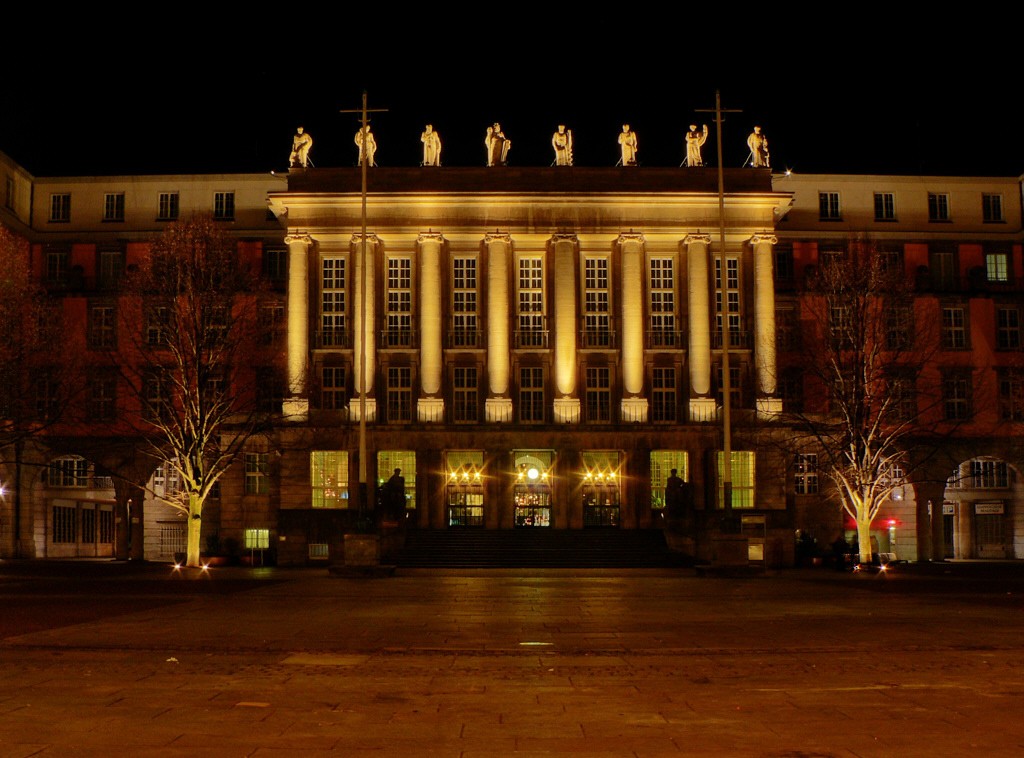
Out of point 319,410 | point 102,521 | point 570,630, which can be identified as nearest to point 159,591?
point 570,630

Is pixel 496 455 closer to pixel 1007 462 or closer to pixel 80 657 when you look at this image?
pixel 1007 462

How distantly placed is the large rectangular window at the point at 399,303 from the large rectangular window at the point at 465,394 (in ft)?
9.63

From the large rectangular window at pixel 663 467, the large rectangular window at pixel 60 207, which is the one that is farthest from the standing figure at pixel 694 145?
the large rectangular window at pixel 60 207

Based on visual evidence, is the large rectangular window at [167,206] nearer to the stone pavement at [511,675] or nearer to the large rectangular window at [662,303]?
the large rectangular window at [662,303]

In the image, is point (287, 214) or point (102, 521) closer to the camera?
point (287, 214)

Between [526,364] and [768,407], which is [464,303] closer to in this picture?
[526,364]

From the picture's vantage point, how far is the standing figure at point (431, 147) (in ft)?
206

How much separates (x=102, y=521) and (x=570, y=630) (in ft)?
181

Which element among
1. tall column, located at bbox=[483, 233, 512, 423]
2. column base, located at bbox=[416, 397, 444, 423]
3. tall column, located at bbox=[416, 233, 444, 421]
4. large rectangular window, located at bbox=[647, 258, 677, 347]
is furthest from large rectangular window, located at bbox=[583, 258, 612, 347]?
column base, located at bbox=[416, 397, 444, 423]

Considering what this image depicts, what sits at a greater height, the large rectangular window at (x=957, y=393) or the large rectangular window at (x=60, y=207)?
the large rectangular window at (x=60, y=207)

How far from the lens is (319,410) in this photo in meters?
60.3

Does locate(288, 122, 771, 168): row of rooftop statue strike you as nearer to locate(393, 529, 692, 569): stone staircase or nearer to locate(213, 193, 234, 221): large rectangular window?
locate(213, 193, 234, 221): large rectangular window

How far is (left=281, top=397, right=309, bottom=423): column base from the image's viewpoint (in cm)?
5975

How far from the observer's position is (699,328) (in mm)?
61562
